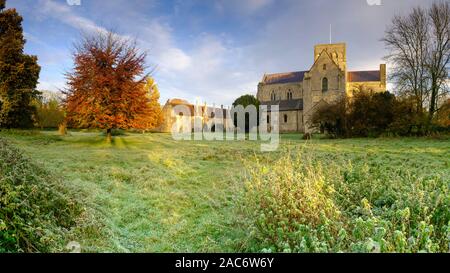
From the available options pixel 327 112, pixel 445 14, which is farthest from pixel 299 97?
pixel 445 14

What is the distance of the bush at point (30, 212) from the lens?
8.95ft

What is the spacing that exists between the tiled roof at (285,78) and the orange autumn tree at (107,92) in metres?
42.3

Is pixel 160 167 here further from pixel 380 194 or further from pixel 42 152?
pixel 380 194

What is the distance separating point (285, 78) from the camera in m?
52.6

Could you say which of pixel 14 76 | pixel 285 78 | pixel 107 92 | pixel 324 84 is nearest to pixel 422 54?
pixel 107 92

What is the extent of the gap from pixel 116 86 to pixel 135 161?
4.91 m

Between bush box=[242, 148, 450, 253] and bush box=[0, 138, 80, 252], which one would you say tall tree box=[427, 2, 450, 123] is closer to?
bush box=[242, 148, 450, 253]

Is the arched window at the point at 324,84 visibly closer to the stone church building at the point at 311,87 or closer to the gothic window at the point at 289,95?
the stone church building at the point at 311,87

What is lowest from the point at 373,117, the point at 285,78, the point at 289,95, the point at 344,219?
the point at 344,219

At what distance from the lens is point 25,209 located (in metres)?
3.02

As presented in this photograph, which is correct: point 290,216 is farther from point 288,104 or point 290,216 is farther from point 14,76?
point 288,104

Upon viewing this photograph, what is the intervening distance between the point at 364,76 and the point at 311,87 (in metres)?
9.45
